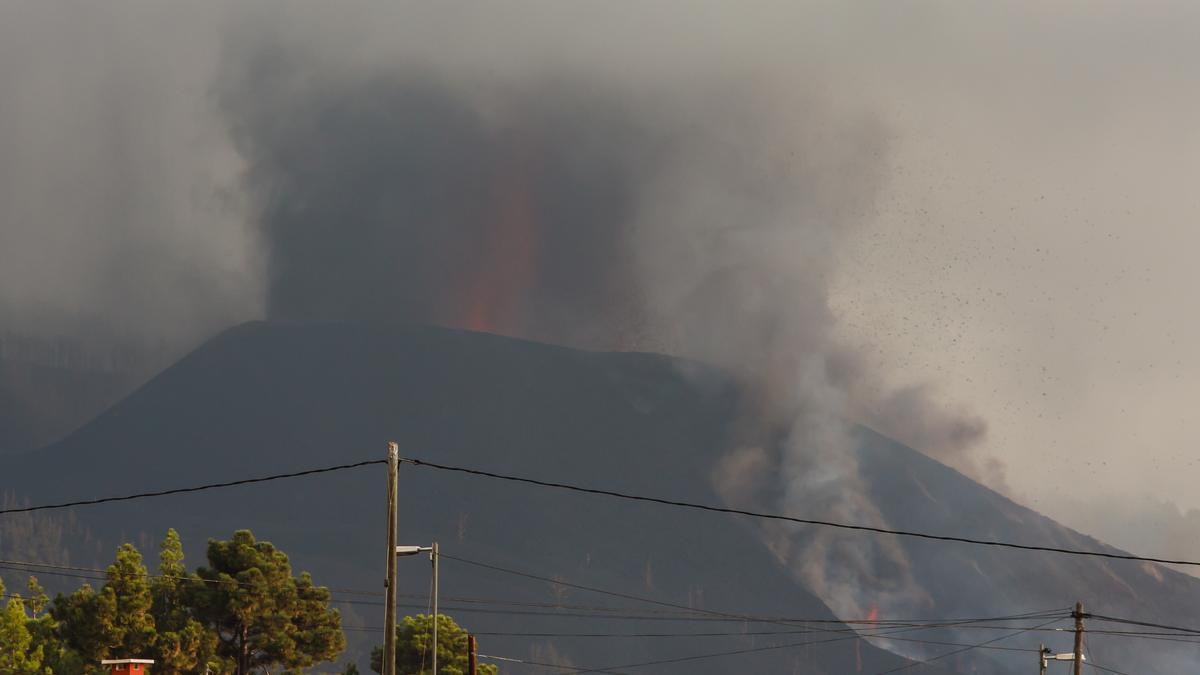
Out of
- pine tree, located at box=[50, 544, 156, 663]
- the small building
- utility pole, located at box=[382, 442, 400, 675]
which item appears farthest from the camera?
pine tree, located at box=[50, 544, 156, 663]

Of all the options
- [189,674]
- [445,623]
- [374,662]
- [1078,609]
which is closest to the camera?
[1078,609]

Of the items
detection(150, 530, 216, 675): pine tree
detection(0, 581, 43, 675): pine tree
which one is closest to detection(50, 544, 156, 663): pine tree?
detection(150, 530, 216, 675): pine tree

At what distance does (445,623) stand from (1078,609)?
68.0 m

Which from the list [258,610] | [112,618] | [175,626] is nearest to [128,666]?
[112,618]

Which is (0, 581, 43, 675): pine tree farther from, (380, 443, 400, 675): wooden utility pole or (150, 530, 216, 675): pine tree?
(380, 443, 400, 675): wooden utility pole

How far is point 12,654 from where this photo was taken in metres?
84.1

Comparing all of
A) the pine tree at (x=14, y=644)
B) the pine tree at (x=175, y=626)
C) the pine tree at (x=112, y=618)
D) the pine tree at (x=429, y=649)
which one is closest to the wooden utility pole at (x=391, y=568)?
the pine tree at (x=112, y=618)

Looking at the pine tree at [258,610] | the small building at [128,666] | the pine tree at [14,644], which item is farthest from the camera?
the pine tree at [258,610]

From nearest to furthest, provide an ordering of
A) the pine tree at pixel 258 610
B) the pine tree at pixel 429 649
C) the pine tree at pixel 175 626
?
the pine tree at pixel 175 626 < the pine tree at pixel 258 610 < the pine tree at pixel 429 649

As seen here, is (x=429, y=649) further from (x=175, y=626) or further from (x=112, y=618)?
(x=112, y=618)

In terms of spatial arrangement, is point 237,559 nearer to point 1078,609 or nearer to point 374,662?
point 374,662

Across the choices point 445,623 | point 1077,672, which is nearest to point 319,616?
point 445,623

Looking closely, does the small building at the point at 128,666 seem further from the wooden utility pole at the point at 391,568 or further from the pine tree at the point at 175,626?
the wooden utility pole at the point at 391,568

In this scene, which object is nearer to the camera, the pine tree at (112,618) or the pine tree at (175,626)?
the pine tree at (112,618)
